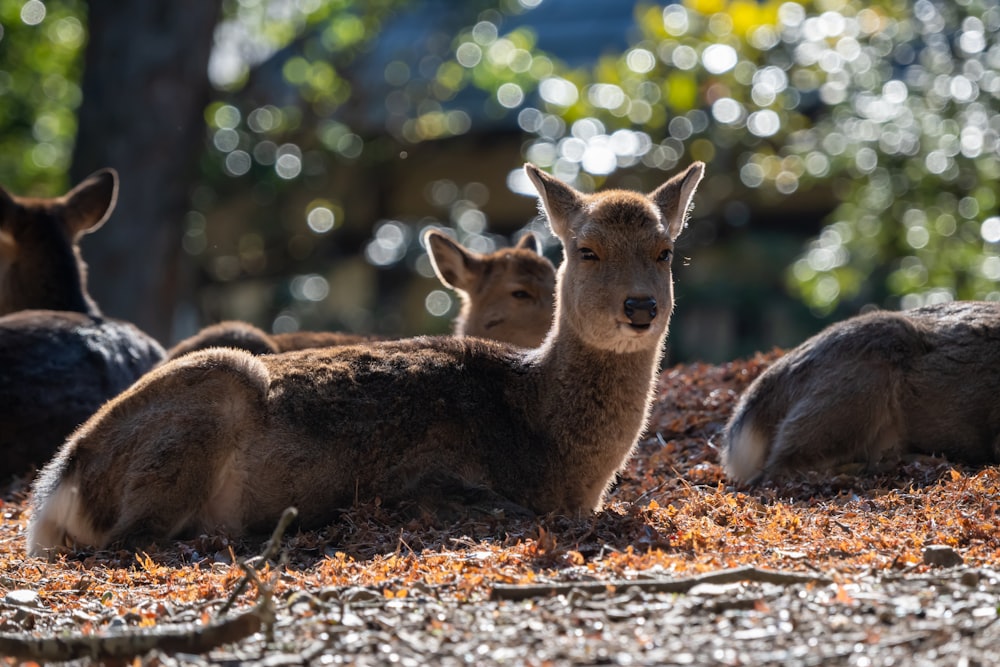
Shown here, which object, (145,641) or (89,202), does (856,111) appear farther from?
(145,641)

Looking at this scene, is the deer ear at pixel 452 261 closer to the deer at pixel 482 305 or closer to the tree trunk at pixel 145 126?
the deer at pixel 482 305

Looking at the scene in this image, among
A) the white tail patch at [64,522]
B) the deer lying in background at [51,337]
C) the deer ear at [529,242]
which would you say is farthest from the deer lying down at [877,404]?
the deer lying in background at [51,337]

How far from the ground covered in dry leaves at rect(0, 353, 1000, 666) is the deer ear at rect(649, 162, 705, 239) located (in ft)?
5.80

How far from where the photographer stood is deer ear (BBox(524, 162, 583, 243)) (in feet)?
29.6

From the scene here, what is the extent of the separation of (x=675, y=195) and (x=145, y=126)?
1202 cm

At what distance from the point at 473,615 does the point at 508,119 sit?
21.4 meters

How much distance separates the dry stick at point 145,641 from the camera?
5152mm

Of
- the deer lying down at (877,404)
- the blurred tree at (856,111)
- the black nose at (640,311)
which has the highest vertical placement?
the blurred tree at (856,111)

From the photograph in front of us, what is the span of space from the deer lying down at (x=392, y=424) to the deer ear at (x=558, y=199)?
0.46ft

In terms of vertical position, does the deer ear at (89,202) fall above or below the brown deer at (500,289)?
above

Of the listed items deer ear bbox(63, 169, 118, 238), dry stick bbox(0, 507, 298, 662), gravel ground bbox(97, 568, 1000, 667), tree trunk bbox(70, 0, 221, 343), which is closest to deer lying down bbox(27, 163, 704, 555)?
gravel ground bbox(97, 568, 1000, 667)

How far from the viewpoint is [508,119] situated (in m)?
26.3

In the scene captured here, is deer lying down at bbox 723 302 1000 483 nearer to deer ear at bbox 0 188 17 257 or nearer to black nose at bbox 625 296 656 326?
black nose at bbox 625 296 656 326

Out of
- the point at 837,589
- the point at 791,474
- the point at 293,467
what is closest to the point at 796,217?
the point at 791,474
